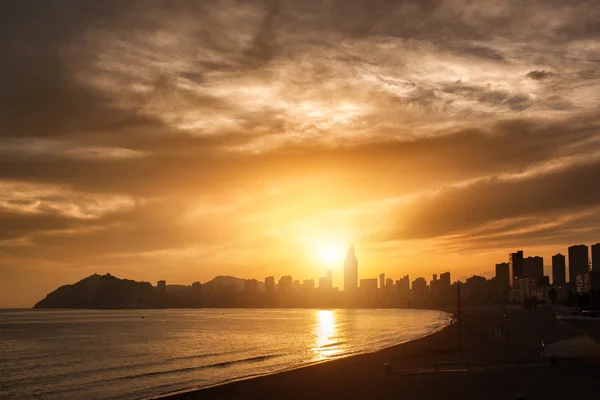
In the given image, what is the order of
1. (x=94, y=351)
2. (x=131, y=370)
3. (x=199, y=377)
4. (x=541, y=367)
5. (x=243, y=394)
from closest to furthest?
(x=243, y=394) → (x=541, y=367) → (x=199, y=377) → (x=131, y=370) → (x=94, y=351)

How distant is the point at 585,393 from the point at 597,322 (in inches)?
1050

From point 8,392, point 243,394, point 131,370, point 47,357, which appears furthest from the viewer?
point 47,357

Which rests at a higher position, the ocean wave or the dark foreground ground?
the dark foreground ground

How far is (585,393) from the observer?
97.4ft

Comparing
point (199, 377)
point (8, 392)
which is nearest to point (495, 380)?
point (199, 377)

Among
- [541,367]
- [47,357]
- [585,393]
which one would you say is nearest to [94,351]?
[47,357]

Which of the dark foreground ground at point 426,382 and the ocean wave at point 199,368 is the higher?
the dark foreground ground at point 426,382

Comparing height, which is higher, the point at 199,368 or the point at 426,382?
the point at 426,382

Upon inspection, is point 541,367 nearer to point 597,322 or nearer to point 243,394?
point 597,322

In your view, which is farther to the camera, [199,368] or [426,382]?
[199,368]

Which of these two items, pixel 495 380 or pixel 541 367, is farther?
pixel 541 367

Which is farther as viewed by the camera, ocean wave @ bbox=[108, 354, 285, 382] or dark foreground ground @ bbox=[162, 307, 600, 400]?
ocean wave @ bbox=[108, 354, 285, 382]

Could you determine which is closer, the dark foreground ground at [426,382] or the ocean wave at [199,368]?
the dark foreground ground at [426,382]

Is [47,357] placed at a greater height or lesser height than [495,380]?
lesser
